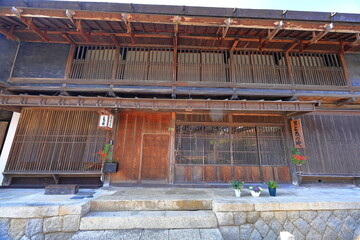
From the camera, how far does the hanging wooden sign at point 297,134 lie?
21.1ft

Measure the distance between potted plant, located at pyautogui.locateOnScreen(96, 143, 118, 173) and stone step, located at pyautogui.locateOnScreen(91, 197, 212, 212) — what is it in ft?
5.64

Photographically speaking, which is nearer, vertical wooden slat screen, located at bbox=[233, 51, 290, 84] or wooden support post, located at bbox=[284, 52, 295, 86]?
wooden support post, located at bbox=[284, 52, 295, 86]

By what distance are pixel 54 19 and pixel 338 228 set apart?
40.7 feet

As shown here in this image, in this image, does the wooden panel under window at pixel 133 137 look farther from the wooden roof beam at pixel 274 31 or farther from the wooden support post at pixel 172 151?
the wooden roof beam at pixel 274 31

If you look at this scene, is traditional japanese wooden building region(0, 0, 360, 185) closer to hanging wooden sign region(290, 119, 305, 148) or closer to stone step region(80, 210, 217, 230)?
hanging wooden sign region(290, 119, 305, 148)

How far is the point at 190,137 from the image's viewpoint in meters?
6.93

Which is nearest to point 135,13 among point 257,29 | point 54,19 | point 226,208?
point 54,19

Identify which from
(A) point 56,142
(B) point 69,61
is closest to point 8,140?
(A) point 56,142

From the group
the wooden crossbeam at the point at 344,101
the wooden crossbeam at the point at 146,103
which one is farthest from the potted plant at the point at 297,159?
the wooden crossbeam at the point at 344,101

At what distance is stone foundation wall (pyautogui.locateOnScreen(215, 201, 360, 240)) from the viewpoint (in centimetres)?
409

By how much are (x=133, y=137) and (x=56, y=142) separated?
3.34 m

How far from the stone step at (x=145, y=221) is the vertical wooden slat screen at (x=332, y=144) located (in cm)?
571

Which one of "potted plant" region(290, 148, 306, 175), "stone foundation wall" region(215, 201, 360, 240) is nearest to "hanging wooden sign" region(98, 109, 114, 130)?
"stone foundation wall" region(215, 201, 360, 240)

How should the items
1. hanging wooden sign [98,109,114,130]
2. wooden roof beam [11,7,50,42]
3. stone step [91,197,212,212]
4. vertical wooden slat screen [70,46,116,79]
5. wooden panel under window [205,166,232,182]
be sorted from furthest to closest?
vertical wooden slat screen [70,46,116,79]
wooden panel under window [205,166,232,182]
hanging wooden sign [98,109,114,130]
wooden roof beam [11,7,50,42]
stone step [91,197,212,212]
